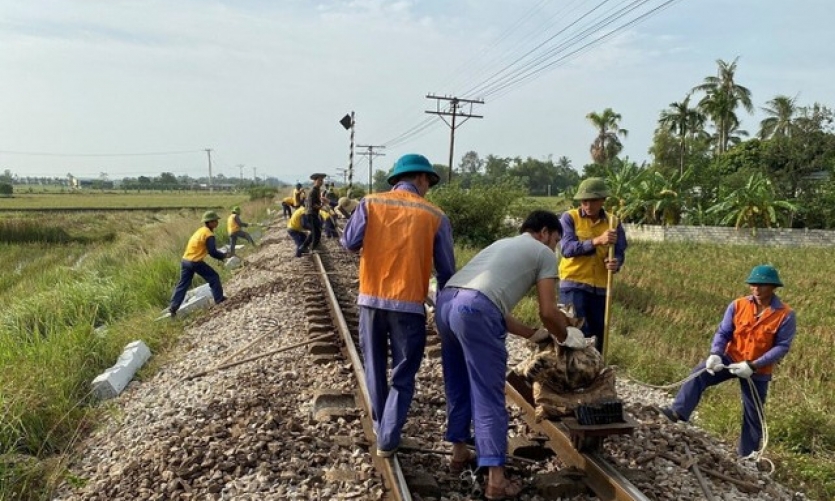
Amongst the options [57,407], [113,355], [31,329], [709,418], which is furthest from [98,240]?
[709,418]

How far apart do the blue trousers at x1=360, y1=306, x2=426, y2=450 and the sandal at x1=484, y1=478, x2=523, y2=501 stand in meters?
0.61

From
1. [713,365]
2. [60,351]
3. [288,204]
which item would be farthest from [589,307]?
[288,204]

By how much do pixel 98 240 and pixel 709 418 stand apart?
31.3m

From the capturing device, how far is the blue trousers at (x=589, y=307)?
18.4 feet

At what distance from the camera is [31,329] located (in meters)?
8.85

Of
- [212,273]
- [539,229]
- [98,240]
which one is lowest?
[98,240]

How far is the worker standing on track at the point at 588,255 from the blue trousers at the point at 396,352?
2.12 m

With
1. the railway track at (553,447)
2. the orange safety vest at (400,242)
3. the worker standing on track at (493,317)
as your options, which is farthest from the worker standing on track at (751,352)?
the orange safety vest at (400,242)

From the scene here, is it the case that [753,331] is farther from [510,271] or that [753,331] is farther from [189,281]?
[189,281]

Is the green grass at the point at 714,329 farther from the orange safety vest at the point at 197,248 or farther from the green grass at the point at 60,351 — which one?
the green grass at the point at 60,351

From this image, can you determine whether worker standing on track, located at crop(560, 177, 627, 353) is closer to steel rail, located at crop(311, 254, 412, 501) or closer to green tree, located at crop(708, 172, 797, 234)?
steel rail, located at crop(311, 254, 412, 501)

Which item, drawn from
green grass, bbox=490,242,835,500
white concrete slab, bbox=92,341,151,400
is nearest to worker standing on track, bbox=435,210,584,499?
green grass, bbox=490,242,835,500

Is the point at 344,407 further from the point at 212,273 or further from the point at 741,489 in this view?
the point at 212,273

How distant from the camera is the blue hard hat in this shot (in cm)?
387
